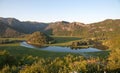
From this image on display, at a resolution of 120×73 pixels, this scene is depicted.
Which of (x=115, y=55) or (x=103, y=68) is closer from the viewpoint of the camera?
(x=103, y=68)

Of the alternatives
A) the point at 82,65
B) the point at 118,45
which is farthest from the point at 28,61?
the point at 118,45

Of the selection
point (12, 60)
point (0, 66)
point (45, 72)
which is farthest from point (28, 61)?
point (45, 72)

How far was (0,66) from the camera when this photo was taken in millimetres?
70875

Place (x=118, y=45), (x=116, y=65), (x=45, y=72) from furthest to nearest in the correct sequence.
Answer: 1. (x=118, y=45)
2. (x=116, y=65)
3. (x=45, y=72)

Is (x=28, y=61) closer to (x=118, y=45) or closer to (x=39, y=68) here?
(x=39, y=68)

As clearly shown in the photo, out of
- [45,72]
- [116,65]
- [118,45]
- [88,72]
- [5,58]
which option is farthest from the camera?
[118,45]

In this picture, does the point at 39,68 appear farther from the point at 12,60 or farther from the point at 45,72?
the point at 12,60

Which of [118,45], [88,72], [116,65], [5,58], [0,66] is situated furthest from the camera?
[118,45]

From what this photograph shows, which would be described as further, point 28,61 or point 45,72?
point 28,61

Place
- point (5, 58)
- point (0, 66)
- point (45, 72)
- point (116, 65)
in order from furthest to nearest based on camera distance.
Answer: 1. point (5, 58)
2. point (0, 66)
3. point (116, 65)
4. point (45, 72)

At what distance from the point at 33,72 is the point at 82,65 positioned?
14.2 meters

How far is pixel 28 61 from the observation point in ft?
259

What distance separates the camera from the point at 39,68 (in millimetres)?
44094

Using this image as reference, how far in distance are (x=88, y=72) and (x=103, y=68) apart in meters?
5.42
